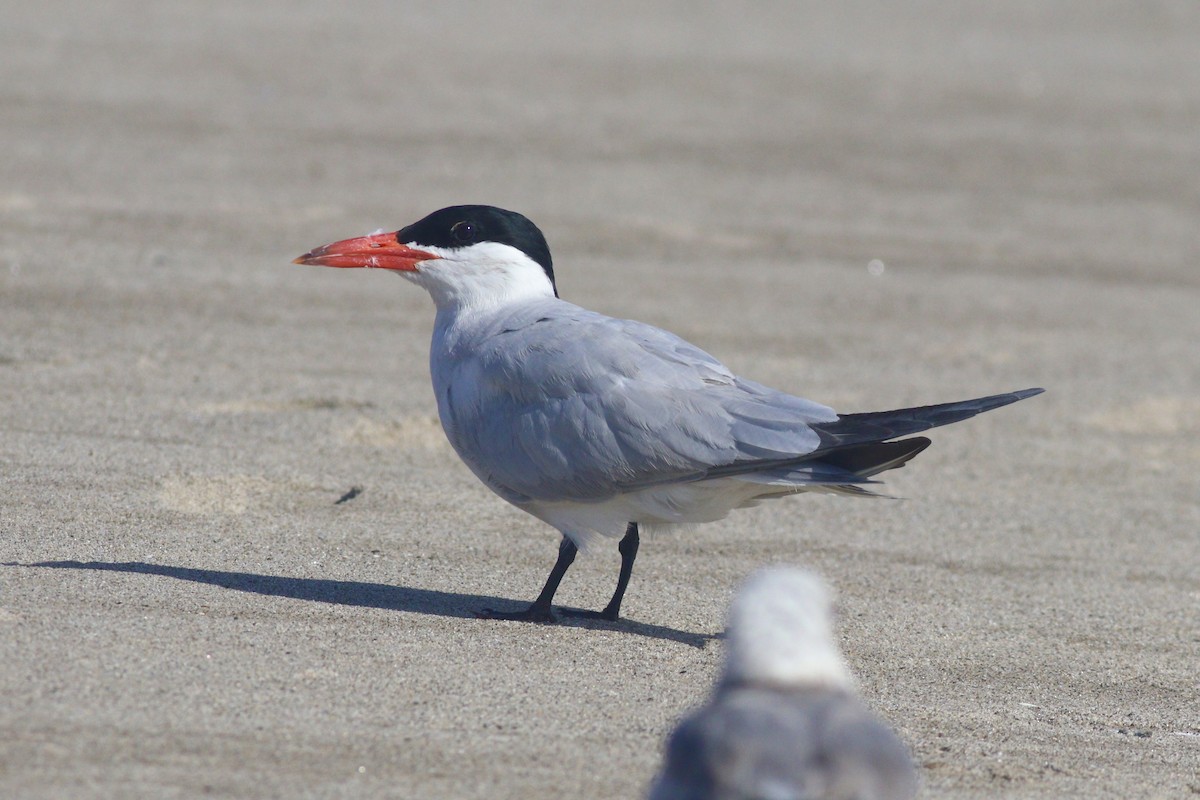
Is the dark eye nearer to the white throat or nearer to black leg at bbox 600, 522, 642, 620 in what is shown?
the white throat

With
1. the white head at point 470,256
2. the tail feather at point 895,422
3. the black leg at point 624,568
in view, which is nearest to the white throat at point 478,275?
the white head at point 470,256

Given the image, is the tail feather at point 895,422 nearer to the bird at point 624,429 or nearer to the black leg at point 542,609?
the bird at point 624,429

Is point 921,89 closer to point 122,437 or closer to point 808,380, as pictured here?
point 808,380

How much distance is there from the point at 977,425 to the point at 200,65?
7753 millimetres

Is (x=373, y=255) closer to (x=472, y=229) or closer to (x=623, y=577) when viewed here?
(x=472, y=229)

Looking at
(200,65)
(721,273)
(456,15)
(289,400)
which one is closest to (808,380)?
(721,273)

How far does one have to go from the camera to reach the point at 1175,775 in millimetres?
4438

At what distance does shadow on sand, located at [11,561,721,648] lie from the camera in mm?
5195

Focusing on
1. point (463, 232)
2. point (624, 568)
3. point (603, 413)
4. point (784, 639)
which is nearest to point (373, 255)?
point (463, 232)

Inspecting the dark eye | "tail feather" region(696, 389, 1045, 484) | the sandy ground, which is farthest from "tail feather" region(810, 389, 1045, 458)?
the dark eye

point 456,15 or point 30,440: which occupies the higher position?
point 456,15

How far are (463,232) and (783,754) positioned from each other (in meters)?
3.26

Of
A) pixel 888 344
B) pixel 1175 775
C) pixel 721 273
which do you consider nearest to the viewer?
pixel 1175 775

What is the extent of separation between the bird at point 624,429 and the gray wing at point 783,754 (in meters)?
2.09
